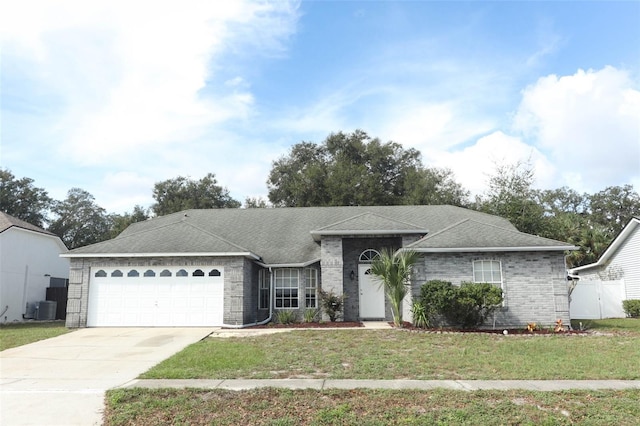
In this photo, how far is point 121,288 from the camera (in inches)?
680

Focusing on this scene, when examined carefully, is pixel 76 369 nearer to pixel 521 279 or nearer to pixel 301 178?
pixel 521 279

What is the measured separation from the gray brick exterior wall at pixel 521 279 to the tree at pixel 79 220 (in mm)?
43646

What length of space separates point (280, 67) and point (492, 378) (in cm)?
1073

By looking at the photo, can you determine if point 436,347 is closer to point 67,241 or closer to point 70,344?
point 70,344

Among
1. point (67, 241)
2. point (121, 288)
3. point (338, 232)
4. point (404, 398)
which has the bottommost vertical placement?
point (404, 398)

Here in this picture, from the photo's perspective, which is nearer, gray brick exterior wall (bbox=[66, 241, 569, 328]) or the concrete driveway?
the concrete driveway

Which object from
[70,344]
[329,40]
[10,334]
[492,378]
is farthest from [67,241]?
[492,378]

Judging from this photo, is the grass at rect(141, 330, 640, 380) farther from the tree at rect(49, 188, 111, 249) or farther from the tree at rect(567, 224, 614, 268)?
the tree at rect(49, 188, 111, 249)

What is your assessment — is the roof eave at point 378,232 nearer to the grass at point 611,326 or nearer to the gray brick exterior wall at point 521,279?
the gray brick exterior wall at point 521,279

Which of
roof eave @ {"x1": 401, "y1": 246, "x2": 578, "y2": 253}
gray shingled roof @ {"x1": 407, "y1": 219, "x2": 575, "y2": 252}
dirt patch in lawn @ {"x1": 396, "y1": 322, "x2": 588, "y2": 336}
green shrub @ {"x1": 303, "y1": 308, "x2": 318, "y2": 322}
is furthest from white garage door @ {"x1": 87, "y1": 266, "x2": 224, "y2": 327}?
gray shingled roof @ {"x1": 407, "y1": 219, "x2": 575, "y2": 252}

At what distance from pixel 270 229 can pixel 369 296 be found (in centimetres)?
639

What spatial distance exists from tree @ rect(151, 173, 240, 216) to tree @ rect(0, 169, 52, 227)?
12354 millimetres

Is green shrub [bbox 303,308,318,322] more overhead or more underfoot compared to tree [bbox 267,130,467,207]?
more underfoot

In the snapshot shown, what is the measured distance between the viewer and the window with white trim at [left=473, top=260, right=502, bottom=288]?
631 inches
